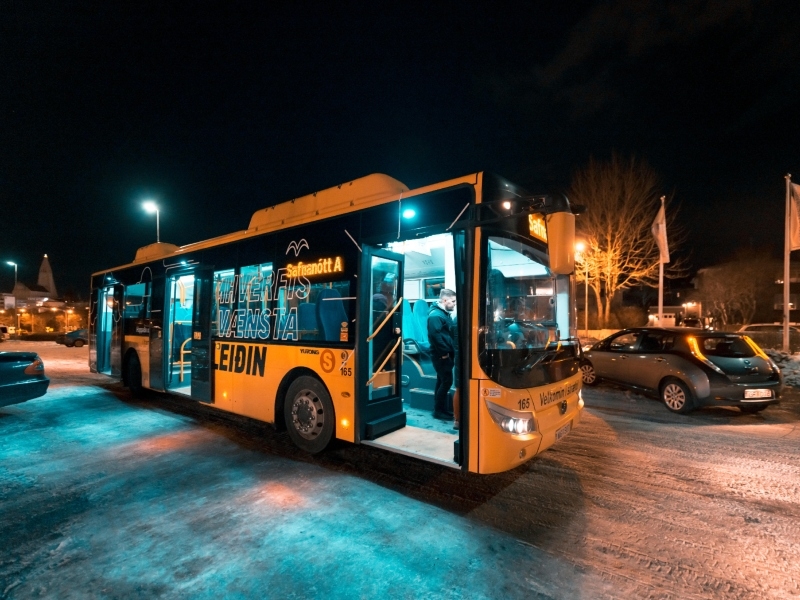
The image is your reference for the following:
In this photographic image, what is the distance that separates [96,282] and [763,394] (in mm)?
15281

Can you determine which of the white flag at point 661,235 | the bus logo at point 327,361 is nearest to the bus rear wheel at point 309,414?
the bus logo at point 327,361

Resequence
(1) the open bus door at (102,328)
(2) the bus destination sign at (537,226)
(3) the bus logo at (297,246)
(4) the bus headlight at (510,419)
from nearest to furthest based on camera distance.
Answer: (4) the bus headlight at (510,419) < (2) the bus destination sign at (537,226) < (3) the bus logo at (297,246) < (1) the open bus door at (102,328)

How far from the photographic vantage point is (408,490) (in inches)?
169

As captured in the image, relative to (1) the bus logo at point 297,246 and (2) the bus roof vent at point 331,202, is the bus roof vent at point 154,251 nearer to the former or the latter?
(2) the bus roof vent at point 331,202

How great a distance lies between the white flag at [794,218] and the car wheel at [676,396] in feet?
33.8

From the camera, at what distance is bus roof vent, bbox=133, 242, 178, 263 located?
879 centimetres

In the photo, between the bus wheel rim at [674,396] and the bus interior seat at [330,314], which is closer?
the bus interior seat at [330,314]

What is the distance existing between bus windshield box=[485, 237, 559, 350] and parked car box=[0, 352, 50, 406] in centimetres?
793

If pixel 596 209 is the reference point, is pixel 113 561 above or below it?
below

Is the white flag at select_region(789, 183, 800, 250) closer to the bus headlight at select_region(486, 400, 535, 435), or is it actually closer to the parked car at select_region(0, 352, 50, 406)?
the bus headlight at select_region(486, 400, 535, 435)

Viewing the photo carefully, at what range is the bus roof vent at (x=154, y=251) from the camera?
8.79 metres

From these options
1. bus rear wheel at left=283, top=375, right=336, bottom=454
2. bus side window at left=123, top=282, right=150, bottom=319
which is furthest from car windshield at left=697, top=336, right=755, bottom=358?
bus side window at left=123, top=282, right=150, bottom=319

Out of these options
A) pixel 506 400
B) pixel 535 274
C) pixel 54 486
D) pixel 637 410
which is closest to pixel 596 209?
pixel 637 410

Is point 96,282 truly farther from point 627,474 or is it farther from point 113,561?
point 627,474
